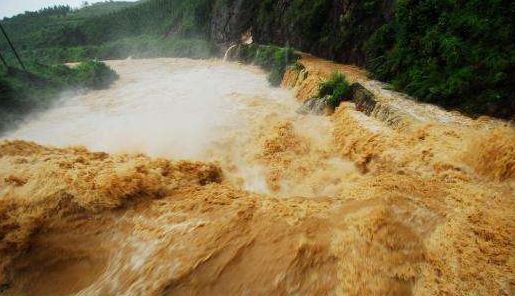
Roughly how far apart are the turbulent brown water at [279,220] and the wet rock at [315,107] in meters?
2.75

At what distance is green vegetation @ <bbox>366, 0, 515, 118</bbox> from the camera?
7168 mm

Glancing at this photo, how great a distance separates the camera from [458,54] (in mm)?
8070

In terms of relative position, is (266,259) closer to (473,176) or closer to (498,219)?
(498,219)

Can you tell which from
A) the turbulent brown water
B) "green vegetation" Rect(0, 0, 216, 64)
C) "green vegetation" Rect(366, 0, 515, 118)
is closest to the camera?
the turbulent brown water

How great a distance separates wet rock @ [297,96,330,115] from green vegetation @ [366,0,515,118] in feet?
8.17

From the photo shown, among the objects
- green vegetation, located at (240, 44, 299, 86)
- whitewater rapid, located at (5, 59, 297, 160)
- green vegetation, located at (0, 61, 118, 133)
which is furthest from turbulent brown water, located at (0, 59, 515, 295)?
green vegetation, located at (0, 61, 118, 133)

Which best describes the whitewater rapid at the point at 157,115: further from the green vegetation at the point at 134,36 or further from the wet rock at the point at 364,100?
the green vegetation at the point at 134,36

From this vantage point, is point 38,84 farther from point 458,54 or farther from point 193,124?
point 458,54


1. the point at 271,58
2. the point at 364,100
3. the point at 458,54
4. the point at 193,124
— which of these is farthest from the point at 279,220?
the point at 271,58

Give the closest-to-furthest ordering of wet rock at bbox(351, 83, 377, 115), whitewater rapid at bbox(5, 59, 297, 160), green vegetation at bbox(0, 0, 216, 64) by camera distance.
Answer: wet rock at bbox(351, 83, 377, 115)
whitewater rapid at bbox(5, 59, 297, 160)
green vegetation at bbox(0, 0, 216, 64)

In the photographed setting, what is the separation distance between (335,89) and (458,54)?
389 centimetres

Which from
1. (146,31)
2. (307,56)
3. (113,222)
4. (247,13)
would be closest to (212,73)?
(307,56)

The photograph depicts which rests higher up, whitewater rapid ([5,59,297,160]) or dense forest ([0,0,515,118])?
dense forest ([0,0,515,118])

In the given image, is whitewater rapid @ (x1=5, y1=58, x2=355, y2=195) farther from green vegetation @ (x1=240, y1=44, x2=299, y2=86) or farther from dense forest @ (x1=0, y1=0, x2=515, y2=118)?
dense forest @ (x1=0, y1=0, x2=515, y2=118)
